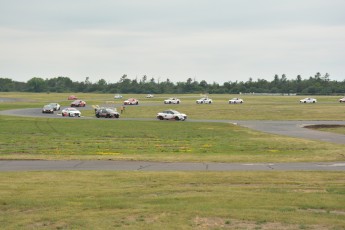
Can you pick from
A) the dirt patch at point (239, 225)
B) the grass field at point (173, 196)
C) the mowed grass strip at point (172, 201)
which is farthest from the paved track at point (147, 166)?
the dirt patch at point (239, 225)

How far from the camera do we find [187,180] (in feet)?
59.1

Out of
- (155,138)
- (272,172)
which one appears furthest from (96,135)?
(272,172)

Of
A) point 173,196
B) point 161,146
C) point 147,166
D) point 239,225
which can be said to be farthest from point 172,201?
point 161,146

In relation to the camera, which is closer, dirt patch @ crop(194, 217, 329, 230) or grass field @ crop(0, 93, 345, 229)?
dirt patch @ crop(194, 217, 329, 230)

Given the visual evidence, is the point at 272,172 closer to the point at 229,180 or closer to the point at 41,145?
the point at 229,180

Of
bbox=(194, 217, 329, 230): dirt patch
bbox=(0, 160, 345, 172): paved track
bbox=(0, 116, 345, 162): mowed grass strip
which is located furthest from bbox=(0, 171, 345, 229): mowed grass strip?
bbox=(0, 116, 345, 162): mowed grass strip

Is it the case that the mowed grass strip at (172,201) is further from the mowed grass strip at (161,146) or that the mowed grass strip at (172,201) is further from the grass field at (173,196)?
the mowed grass strip at (161,146)

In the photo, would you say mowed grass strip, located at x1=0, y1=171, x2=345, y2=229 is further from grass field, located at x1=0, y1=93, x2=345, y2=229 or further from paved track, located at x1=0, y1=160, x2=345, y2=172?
paved track, located at x1=0, y1=160, x2=345, y2=172

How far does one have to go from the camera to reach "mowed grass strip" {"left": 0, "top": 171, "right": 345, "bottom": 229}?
37.3 ft

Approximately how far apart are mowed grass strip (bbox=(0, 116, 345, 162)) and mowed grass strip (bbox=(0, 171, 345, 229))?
24.9 feet

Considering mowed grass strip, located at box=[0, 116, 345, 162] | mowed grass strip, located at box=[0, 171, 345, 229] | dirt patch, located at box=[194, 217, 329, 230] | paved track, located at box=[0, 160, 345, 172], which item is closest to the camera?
dirt patch, located at box=[194, 217, 329, 230]

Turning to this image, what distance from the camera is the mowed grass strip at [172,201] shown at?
37.3ft

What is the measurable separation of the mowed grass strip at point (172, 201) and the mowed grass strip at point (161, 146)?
759cm

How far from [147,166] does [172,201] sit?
30.7 ft
